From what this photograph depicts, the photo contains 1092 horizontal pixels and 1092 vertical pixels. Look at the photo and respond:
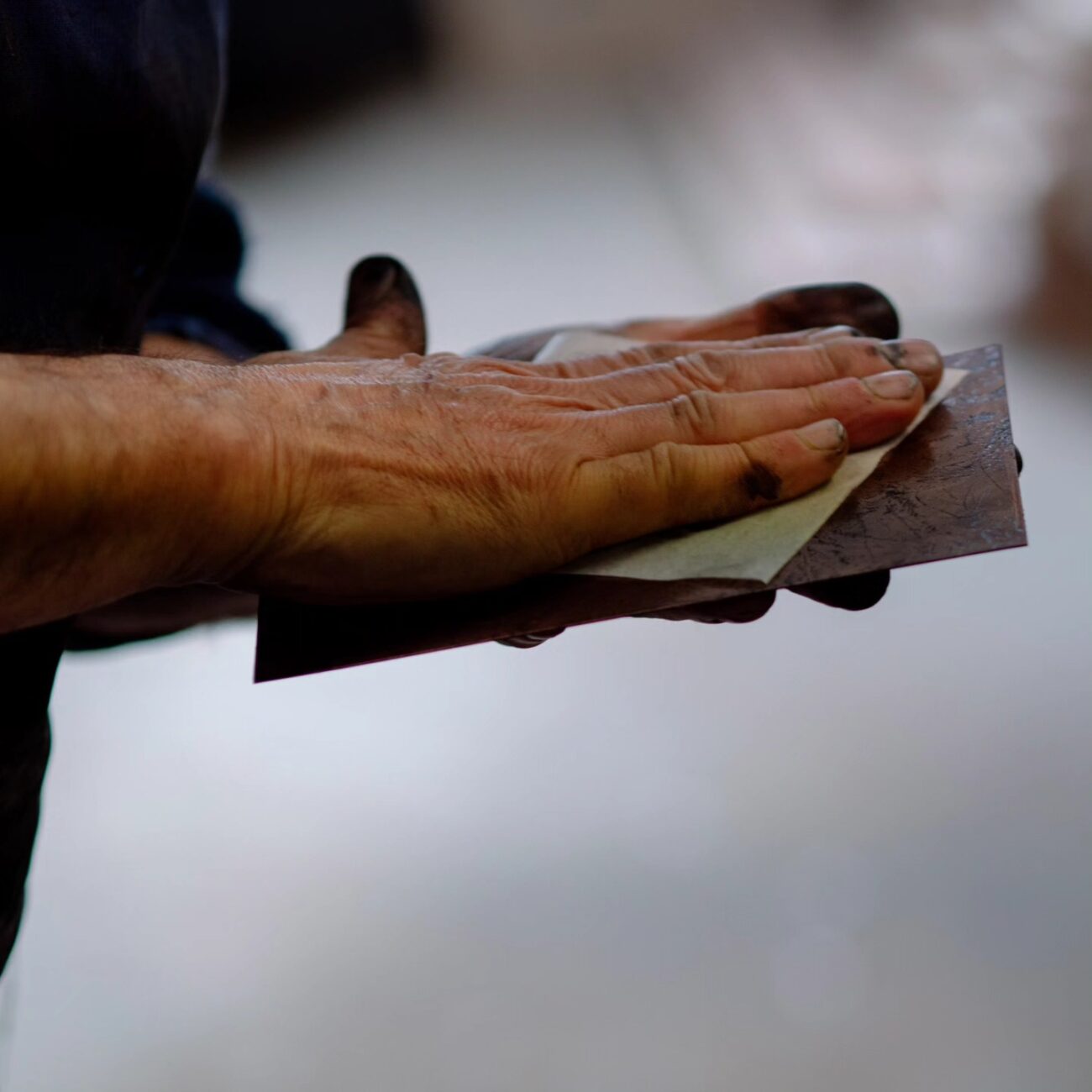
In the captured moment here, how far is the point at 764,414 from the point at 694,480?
6cm

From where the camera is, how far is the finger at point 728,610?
0.52m

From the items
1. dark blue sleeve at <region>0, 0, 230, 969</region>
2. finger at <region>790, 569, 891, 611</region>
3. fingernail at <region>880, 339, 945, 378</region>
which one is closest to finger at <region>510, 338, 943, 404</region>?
fingernail at <region>880, 339, 945, 378</region>

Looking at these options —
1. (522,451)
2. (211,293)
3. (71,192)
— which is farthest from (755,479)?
(211,293)

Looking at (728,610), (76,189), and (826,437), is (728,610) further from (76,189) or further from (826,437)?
(76,189)

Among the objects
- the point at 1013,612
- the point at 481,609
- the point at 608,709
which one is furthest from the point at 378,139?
the point at 481,609

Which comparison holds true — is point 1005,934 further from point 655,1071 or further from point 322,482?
point 322,482

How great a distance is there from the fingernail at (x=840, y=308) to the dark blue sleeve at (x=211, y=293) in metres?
0.40

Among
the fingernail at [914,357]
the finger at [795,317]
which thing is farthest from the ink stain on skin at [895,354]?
the finger at [795,317]

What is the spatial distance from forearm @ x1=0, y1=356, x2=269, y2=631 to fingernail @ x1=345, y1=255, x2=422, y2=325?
26 centimetres

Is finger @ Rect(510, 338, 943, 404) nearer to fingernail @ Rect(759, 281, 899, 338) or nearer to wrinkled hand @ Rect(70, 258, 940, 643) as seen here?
wrinkled hand @ Rect(70, 258, 940, 643)

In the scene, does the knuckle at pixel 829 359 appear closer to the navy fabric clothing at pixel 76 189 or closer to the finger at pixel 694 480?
the finger at pixel 694 480

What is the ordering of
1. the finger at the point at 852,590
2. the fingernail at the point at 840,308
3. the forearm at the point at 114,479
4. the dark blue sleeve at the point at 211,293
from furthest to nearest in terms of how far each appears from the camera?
the dark blue sleeve at the point at 211,293 < the fingernail at the point at 840,308 < the finger at the point at 852,590 < the forearm at the point at 114,479

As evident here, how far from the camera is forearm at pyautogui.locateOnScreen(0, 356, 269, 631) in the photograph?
0.40 metres

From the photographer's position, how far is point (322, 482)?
46cm
